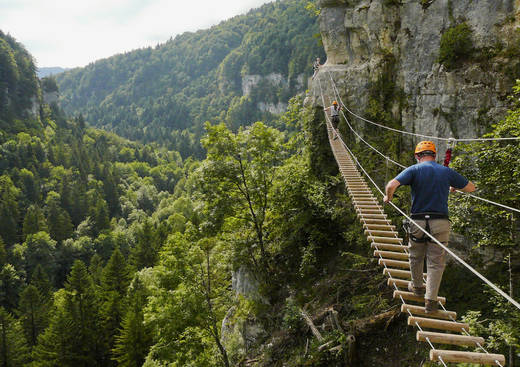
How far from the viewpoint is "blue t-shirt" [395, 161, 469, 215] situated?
181 inches

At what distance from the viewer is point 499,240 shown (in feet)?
22.2

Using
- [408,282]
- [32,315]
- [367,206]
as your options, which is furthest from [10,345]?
[408,282]

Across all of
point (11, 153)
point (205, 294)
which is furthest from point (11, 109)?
point (205, 294)

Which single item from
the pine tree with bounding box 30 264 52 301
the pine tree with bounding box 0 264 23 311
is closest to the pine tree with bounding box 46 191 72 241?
the pine tree with bounding box 0 264 23 311

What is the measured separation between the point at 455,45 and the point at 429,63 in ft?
4.01

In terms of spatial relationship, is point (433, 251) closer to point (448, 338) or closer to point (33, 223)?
point (448, 338)

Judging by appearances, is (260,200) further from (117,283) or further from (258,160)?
(117,283)

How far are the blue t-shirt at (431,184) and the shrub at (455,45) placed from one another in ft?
25.9

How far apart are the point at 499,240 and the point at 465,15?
790 cm

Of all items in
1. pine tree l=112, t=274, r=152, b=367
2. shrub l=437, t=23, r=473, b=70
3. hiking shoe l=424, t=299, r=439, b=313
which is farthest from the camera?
pine tree l=112, t=274, r=152, b=367

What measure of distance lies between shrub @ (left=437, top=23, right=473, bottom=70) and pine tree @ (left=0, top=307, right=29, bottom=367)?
39.2 metres

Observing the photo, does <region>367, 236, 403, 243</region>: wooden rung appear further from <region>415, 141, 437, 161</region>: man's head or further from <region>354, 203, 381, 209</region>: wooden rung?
<region>415, 141, 437, 161</region>: man's head

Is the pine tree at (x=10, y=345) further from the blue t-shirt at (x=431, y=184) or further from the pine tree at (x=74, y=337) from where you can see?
the blue t-shirt at (x=431, y=184)

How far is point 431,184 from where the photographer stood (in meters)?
4.59
